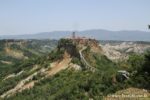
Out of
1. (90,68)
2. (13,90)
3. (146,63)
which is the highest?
(146,63)

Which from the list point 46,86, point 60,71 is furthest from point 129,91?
point 60,71

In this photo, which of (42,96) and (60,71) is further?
(60,71)

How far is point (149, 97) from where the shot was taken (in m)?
31.5

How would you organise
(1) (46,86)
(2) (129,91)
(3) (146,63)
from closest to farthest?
1. (2) (129,91)
2. (3) (146,63)
3. (1) (46,86)

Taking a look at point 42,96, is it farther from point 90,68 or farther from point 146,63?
point 146,63

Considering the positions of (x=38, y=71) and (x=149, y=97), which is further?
(x=38, y=71)

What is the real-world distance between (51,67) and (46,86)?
1218cm

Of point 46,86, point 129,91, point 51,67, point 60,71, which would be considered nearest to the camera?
point 129,91

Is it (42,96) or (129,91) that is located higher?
(129,91)

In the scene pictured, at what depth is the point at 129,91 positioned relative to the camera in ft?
113

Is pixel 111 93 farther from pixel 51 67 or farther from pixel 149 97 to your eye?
pixel 51 67

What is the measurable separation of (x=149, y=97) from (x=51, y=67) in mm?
45195

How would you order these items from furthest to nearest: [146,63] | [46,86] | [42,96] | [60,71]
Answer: [60,71] → [46,86] → [42,96] → [146,63]

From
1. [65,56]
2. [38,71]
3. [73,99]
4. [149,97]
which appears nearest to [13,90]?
[38,71]
